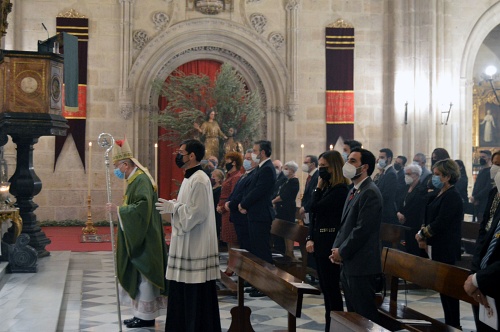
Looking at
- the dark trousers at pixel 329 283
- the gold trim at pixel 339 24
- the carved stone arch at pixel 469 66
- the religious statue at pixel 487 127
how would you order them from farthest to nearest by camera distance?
the religious statue at pixel 487 127 → the gold trim at pixel 339 24 → the carved stone arch at pixel 469 66 → the dark trousers at pixel 329 283

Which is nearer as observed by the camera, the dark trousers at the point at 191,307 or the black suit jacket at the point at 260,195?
the dark trousers at the point at 191,307

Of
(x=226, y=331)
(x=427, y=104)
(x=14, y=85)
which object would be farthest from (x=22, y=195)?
(x=427, y=104)

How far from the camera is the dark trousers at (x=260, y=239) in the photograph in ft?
28.0

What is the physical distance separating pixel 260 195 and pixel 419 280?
3.14m

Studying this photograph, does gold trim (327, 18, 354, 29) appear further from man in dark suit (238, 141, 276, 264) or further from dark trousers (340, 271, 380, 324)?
dark trousers (340, 271, 380, 324)

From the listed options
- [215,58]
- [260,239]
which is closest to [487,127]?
[215,58]

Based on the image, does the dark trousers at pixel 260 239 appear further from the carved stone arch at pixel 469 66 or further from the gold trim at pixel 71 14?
the carved stone arch at pixel 469 66

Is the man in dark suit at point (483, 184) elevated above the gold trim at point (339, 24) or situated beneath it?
situated beneath

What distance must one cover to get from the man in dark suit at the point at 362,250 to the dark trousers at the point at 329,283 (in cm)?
54

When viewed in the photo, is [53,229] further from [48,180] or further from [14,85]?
[14,85]

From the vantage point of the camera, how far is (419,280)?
18.6ft

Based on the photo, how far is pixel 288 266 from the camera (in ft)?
29.8

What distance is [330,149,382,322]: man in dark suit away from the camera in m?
5.41

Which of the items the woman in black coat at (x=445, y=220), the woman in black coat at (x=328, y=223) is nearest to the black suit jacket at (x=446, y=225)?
the woman in black coat at (x=445, y=220)
